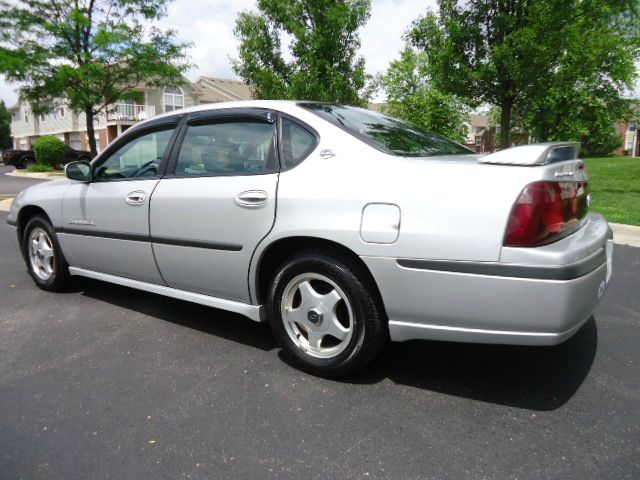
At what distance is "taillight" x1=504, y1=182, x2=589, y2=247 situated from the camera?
2.08 meters

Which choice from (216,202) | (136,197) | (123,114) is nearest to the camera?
(216,202)

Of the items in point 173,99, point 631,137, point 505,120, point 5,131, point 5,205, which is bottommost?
point 5,205

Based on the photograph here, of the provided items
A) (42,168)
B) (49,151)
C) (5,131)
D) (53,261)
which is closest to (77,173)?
(53,261)

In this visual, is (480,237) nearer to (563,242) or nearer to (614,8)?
(563,242)

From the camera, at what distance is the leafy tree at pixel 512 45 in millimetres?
8445

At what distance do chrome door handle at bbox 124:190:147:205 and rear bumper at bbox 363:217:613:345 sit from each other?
5.71 ft

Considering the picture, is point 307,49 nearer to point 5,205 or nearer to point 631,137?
point 5,205

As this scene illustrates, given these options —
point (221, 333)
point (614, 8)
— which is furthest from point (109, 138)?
point (221, 333)

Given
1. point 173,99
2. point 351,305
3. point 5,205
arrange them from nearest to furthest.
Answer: point 351,305 < point 5,205 < point 173,99

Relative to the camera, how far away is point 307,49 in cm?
1224

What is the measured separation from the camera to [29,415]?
2.37m

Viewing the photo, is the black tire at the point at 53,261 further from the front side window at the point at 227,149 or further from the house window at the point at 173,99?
the house window at the point at 173,99

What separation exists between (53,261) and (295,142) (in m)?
2.76

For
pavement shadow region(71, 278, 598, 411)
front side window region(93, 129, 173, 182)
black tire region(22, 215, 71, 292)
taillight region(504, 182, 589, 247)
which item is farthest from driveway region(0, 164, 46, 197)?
taillight region(504, 182, 589, 247)
